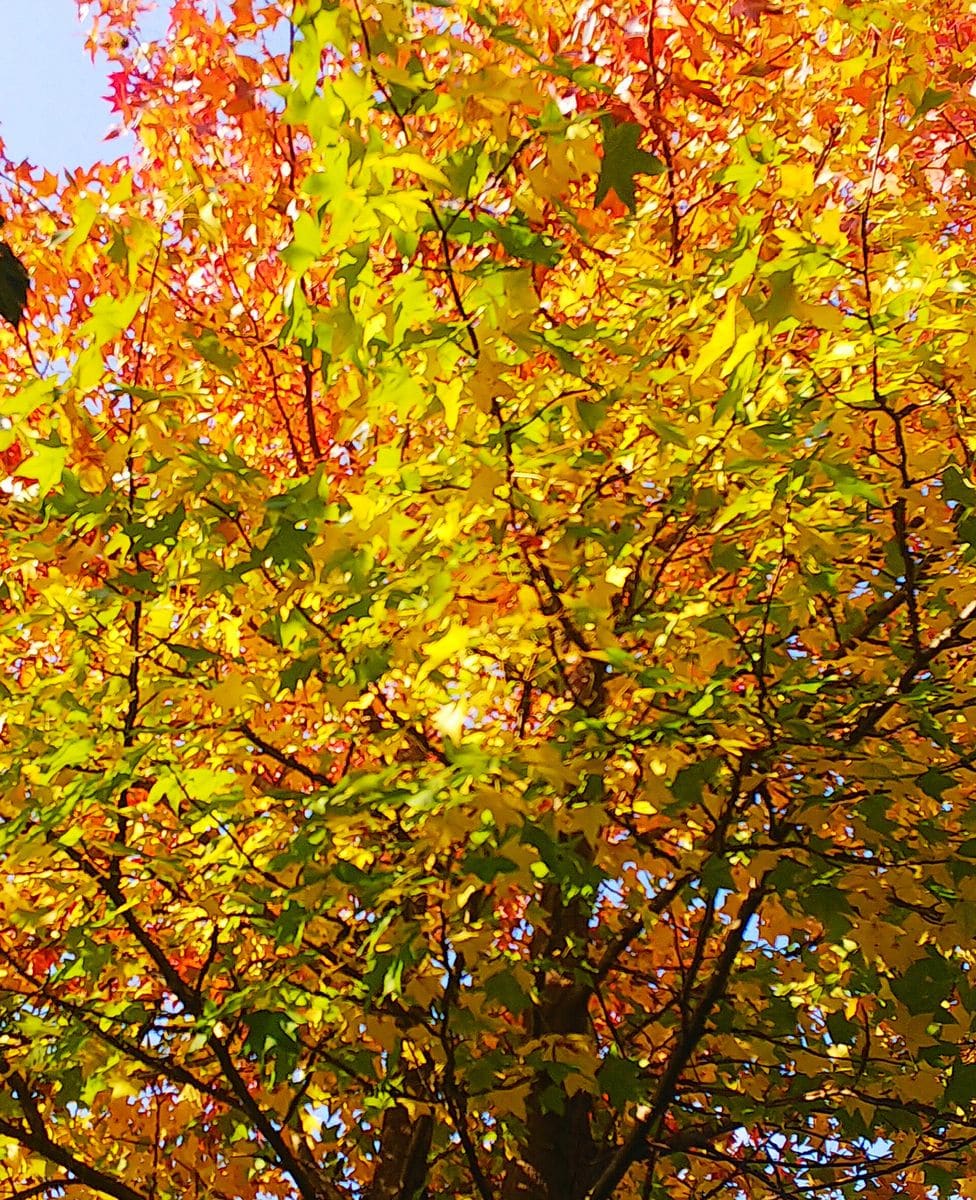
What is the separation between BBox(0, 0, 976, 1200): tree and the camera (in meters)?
2.11

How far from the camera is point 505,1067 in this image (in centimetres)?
321

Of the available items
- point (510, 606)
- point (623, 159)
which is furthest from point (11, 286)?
point (510, 606)

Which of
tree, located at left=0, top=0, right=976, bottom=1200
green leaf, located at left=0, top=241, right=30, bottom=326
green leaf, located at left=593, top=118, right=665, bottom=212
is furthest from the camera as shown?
tree, located at left=0, top=0, right=976, bottom=1200

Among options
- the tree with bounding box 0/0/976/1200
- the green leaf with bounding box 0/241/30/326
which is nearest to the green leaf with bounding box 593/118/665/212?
the tree with bounding box 0/0/976/1200

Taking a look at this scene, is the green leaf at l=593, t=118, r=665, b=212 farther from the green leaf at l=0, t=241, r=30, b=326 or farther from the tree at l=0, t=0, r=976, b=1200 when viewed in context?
the green leaf at l=0, t=241, r=30, b=326

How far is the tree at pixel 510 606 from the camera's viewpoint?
2109 millimetres

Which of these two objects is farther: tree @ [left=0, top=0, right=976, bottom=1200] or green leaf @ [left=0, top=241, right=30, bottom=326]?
tree @ [left=0, top=0, right=976, bottom=1200]

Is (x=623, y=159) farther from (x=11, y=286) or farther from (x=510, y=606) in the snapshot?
(x=510, y=606)

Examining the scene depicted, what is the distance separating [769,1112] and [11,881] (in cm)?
270

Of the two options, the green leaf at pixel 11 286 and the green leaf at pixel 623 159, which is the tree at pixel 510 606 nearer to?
the green leaf at pixel 623 159

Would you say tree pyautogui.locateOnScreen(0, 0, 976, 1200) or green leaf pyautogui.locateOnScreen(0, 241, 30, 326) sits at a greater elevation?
tree pyautogui.locateOnScreen(0, 0, 976, 1200)

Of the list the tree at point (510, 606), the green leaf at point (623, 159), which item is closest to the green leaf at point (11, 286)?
the tree at point (510, 606)

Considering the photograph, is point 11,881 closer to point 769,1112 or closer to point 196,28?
point 769,1112

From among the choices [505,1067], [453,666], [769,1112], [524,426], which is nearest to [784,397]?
[524,426]
